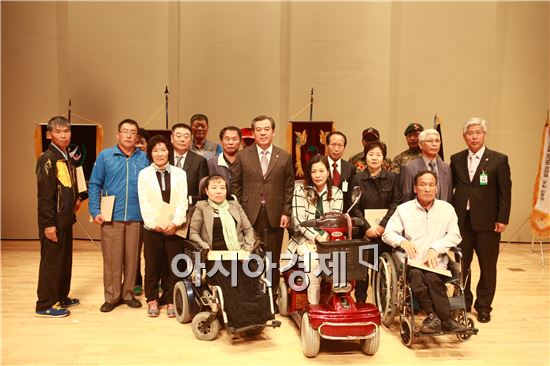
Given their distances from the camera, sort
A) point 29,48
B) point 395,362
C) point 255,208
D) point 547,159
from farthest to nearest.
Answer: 1. point 29,48
2. point 547,159
3. point 255,208
4. point 395,362

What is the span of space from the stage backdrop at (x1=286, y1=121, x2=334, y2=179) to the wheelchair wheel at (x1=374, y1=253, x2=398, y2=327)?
210 centimetres

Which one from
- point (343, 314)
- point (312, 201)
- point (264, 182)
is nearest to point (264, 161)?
point (264, 182)

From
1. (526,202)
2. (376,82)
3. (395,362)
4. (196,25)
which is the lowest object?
(395,362)

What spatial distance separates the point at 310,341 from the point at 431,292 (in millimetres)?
822

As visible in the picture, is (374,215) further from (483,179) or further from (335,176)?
(483,179)

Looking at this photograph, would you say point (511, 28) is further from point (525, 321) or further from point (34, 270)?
point (34, 270)

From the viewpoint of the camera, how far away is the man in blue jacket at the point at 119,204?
4.07m

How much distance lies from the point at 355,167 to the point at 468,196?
2.98 feet

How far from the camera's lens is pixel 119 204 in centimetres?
409

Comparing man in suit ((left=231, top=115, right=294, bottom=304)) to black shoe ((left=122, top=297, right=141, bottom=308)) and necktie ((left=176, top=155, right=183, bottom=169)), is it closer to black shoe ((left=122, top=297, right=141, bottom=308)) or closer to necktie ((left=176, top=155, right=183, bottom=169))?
necktie ((left=176, top=155, right=183, bottom=169))

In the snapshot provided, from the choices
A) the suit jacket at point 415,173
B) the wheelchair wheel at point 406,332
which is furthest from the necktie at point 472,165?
the wheelchair wheel at point 406,332

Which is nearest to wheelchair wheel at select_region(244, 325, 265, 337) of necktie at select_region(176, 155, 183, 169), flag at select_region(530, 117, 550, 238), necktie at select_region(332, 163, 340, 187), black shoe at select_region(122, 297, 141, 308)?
black shoe at select_region(122, 297, 141, 308)

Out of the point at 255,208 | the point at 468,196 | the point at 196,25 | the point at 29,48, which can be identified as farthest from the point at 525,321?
the point at 29,48

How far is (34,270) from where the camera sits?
17.5 ft
